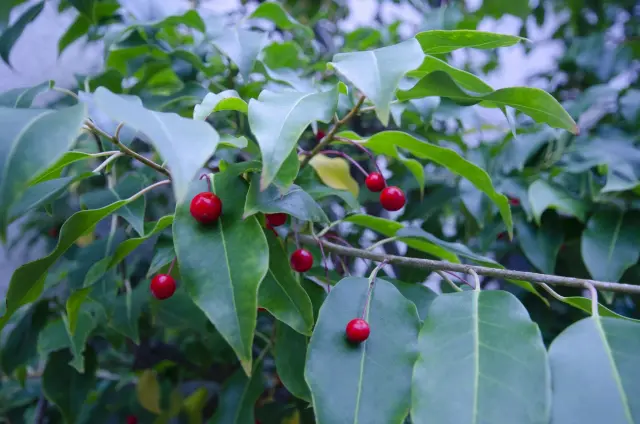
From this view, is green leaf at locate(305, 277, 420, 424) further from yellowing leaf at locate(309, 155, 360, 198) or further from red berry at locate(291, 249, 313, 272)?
yellowing leaf at locate(309, 155, 360, 198)

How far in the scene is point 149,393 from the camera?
0.99 metres

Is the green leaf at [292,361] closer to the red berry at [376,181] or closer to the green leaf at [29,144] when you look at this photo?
the red berry at [376,181]

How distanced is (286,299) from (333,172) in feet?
1.12

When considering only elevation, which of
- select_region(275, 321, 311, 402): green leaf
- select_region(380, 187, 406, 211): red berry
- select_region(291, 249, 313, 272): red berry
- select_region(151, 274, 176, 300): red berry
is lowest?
select_region(275, 321, 311, 402): green leaf

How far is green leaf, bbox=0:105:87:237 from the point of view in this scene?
0.31 metres

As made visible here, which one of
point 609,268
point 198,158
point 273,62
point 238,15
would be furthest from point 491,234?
point 238,15

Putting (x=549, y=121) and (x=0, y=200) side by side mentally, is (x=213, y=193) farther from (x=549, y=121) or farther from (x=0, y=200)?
(x=549, y=121)

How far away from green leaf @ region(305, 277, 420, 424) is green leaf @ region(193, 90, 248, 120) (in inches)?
8.1

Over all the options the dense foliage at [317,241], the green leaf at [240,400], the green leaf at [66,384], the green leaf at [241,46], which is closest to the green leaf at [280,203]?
the dense foliage at [317,241]

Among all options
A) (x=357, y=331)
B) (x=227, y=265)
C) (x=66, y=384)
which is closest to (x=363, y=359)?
(x=357, y=331)

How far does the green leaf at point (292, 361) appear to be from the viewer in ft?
1.77

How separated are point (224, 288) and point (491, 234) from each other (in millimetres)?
576

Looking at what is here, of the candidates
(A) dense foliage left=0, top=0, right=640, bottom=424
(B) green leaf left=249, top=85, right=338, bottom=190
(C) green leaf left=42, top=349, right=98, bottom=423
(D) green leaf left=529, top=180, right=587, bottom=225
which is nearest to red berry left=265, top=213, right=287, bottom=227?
(A) dense foliage left=0, top=0, right=640, bottom=424

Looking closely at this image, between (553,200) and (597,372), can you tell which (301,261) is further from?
(553,200)
